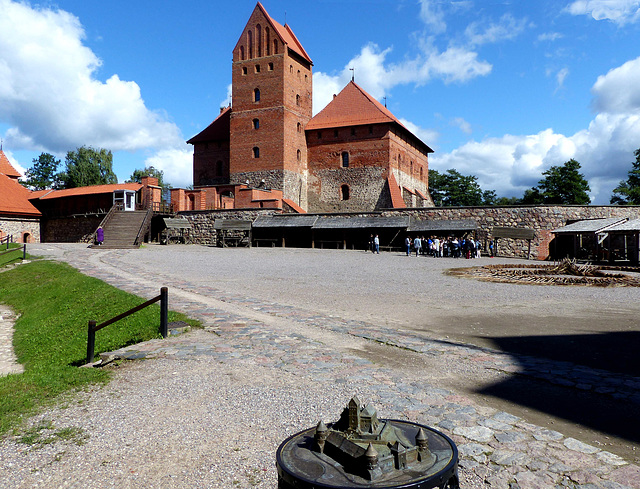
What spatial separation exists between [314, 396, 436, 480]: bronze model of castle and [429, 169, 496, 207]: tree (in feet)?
227

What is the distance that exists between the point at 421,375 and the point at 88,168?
6680 cm

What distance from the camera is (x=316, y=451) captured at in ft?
7.09

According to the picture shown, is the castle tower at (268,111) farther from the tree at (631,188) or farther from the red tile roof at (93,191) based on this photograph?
the tree at (631,188)

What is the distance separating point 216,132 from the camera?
49281 millimetres

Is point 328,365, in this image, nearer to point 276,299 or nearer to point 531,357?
point 531,357

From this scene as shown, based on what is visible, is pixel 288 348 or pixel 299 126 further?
pixel 299 126

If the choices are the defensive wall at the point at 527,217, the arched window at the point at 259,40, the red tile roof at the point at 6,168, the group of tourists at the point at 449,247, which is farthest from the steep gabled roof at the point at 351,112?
the red tile roof at the point at 6,168

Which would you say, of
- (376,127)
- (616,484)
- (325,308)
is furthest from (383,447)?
(376,127)

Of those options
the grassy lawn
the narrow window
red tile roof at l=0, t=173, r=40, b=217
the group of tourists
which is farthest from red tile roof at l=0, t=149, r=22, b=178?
the group of tourists

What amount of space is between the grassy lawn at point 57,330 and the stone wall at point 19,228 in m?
28.9

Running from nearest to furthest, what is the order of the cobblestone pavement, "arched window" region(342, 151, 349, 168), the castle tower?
the cobblestone pavement → the castle tower → "arched window" region(342, 151, 349, 168)

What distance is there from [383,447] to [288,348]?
493 centimetres

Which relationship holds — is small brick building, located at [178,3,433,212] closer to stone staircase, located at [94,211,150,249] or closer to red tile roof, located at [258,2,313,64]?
red tile roof, located at [258,2,313,64]

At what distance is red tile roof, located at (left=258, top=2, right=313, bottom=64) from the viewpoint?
4386 centimetres
